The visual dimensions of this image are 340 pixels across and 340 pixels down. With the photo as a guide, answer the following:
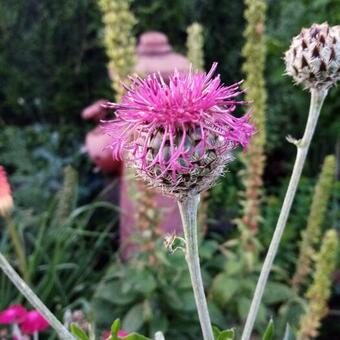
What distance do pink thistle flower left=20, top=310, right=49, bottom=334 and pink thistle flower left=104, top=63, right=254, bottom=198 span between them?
0.92 meters

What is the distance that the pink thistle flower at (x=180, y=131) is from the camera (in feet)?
2.60

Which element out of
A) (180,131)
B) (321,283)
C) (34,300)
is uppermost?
(180,131)

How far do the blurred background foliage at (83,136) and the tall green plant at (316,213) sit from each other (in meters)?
0.13

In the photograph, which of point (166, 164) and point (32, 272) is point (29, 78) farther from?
point (166, 164)

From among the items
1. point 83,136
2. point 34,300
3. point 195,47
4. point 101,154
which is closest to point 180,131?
point 34,300

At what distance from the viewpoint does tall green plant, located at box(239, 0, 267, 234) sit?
6.86 ft

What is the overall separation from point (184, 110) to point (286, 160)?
9.32 ft

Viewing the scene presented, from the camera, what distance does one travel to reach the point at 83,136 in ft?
12.9

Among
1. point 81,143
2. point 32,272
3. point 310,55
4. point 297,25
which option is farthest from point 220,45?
point 310,55

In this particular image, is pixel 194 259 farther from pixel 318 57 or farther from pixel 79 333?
pixel 318 57

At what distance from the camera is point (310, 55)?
3.23ft

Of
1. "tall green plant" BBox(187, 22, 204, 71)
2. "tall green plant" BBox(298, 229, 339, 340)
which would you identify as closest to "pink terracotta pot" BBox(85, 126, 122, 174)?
"tall green plant" BBox(187, 22, 204, 71)

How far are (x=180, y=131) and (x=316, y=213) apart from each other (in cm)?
163

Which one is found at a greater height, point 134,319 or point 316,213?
point 316,213
